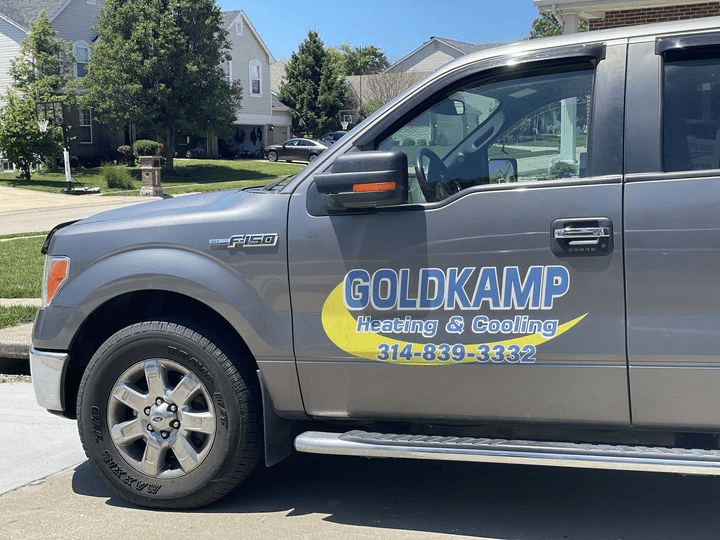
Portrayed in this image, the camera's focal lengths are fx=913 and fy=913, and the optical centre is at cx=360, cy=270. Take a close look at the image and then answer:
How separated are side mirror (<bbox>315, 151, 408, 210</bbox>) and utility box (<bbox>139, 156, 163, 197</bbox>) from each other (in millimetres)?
26460

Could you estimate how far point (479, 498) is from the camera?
4.31 metres

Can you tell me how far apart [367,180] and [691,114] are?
129 centimetres

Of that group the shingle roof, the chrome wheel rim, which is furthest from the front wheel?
the shingle roof

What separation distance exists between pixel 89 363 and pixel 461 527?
6.11 ft

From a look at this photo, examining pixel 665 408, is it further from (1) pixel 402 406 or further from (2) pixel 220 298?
(2) pixel 220 298

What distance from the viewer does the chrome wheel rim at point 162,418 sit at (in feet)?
13.4

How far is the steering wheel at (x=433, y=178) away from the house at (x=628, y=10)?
1188 centimetres

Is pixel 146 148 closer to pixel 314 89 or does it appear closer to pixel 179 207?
pixel 314 89

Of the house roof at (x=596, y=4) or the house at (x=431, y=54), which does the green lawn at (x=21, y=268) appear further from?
the house at (x=431, y=54)

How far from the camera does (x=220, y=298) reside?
3982 mm

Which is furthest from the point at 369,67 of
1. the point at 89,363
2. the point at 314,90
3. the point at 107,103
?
the point at 89,363

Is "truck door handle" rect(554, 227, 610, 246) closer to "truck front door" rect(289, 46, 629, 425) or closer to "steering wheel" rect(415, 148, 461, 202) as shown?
"truck front door" rect(289, 46, 629, 425)

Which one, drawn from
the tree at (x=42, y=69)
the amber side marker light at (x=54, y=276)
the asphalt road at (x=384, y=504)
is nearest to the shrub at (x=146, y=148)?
the tree at (x=42, y=69)

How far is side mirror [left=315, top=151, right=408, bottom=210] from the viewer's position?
11.8 ft
